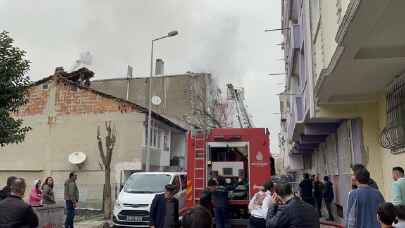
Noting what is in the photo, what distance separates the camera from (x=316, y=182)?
17828mm

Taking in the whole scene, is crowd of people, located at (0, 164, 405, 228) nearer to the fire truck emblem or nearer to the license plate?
the fire truck emblem

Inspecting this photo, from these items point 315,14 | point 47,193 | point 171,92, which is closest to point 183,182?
point 47,193

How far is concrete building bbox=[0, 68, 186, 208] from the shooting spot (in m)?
25.7

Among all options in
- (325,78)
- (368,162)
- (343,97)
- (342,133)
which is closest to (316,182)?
(342,133)

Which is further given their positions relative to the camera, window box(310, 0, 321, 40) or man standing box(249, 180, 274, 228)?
window box(310, 0, 321, 40)

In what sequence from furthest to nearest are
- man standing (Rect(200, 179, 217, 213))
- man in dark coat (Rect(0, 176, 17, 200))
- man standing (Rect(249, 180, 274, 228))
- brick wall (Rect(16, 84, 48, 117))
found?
brick wall (Rect(16, 84, 48, 117)) → man standing (Rect(200, 179, 217, 213)) → man standing (Rect(249, 180, 274, 228)) → man in dark coat (Rect(0, 176, 17, 200))

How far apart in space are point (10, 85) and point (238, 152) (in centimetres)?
670

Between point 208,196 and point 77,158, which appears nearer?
point 208,196

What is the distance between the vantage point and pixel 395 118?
28.0ft

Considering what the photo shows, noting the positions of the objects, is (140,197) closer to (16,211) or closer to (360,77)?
(360,77)

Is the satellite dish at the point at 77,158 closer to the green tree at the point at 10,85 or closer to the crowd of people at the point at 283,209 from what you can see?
the green tree at the point at 10,85

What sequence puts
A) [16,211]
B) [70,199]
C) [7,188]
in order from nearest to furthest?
[16,211] → [7,188] → [70,199]

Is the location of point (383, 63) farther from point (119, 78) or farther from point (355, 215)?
point (119, 78)

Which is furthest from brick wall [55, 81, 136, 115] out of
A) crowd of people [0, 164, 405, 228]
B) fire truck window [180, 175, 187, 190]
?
crowd of people [0, 164, 405, 228]
